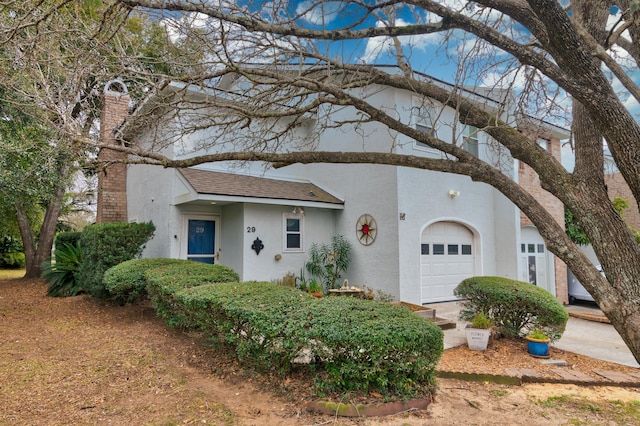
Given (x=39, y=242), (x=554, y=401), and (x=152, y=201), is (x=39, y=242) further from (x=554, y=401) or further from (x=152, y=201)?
(x=554, y=401)

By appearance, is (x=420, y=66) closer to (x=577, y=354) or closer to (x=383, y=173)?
(x=383, y=173)

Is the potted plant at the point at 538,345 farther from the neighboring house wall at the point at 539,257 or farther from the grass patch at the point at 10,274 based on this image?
the grass patch at the point at 10,274

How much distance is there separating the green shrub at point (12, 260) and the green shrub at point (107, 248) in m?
17.3

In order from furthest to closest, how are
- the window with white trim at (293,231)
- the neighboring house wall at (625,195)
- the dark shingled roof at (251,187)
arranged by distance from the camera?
the neighboring house wall at (625,195)
the window with white trim at (293,231)
the dark shingled roof at (251,187)

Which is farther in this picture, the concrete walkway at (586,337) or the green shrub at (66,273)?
the green shrub at (66,273)

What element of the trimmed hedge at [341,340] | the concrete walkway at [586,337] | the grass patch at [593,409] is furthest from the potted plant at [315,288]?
the grass patch at [593,409]

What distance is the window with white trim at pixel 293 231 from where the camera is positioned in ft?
36.3

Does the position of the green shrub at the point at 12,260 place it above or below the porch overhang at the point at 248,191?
below

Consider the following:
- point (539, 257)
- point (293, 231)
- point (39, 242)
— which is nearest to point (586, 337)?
point (539, 257)

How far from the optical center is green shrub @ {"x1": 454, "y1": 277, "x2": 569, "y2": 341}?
6793 mm

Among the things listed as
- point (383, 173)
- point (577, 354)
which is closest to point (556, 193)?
point (577, 354)

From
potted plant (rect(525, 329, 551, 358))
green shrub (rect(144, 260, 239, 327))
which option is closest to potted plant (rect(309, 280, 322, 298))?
green shrub (rect(144, 260, 239, 327))

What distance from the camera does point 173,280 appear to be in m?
6.40

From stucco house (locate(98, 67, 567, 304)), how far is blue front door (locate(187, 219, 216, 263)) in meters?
0.03
